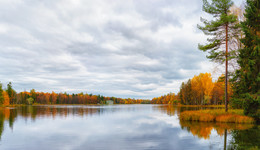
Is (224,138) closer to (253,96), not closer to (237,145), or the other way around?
(237,145)

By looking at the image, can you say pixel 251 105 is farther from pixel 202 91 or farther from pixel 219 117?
pixel 202 91

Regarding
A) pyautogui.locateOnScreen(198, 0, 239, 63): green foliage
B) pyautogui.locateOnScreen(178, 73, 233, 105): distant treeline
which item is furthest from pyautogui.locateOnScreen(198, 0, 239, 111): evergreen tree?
pyautogui.locateOnScreen(178, 73, 233, 105): distant treeline

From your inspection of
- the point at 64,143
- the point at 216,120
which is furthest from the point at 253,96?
the point at 64,143

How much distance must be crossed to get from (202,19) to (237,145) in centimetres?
2381

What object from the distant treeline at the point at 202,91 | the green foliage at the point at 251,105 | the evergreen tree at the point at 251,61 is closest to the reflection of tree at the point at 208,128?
the green foliage at the point at 251,105

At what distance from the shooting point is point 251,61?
21.9m

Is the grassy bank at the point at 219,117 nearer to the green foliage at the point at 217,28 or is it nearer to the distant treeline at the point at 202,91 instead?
the green foliage at the point at 217,28

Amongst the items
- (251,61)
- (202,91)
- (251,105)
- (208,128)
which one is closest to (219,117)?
(251,105)

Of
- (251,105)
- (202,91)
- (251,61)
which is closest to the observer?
(251,61)

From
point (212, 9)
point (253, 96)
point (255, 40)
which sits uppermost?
point (212, 9)

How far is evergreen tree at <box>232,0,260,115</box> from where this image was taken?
22484mm

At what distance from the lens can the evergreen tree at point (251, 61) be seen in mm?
22484

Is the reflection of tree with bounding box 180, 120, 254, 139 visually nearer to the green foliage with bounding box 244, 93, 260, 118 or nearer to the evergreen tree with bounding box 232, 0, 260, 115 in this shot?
the green foliage with bounding box 244, 93, 260, 118

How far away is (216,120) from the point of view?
27.5m
